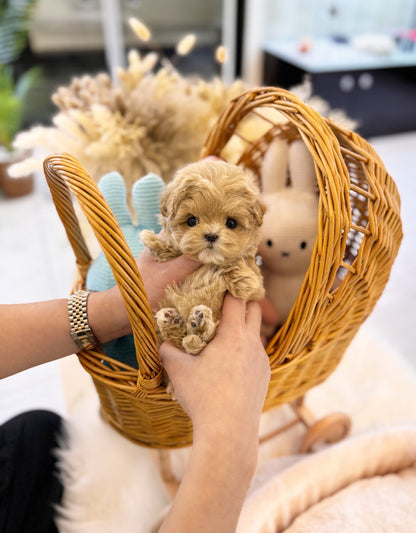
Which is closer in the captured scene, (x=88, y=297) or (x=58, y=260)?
(x=88, y=297)

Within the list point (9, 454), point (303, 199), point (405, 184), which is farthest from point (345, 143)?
point (405, 184)

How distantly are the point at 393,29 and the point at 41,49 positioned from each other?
2340 mm

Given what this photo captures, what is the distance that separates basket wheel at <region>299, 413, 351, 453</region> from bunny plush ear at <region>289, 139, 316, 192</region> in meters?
0.53

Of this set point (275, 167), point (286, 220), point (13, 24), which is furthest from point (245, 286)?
point (13, 24)

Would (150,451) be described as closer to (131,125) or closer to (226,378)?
(226,378)

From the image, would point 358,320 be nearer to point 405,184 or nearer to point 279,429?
point 279,429

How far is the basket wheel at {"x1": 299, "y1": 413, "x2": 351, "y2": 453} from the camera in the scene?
935mm

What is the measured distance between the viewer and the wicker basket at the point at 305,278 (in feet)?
1.62

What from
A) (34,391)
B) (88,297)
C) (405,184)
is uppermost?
(88,297)

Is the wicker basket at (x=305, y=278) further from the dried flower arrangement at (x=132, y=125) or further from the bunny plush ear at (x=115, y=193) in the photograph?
the dried flower arrangement at (x=132, y=125)

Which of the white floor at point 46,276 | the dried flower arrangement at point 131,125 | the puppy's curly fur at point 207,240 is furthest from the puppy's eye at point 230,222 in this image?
the white floor at point 46,276

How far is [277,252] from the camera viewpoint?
80cm

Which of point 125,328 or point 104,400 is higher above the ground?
point 125,328

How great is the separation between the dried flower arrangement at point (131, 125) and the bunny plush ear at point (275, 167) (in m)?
0.30
